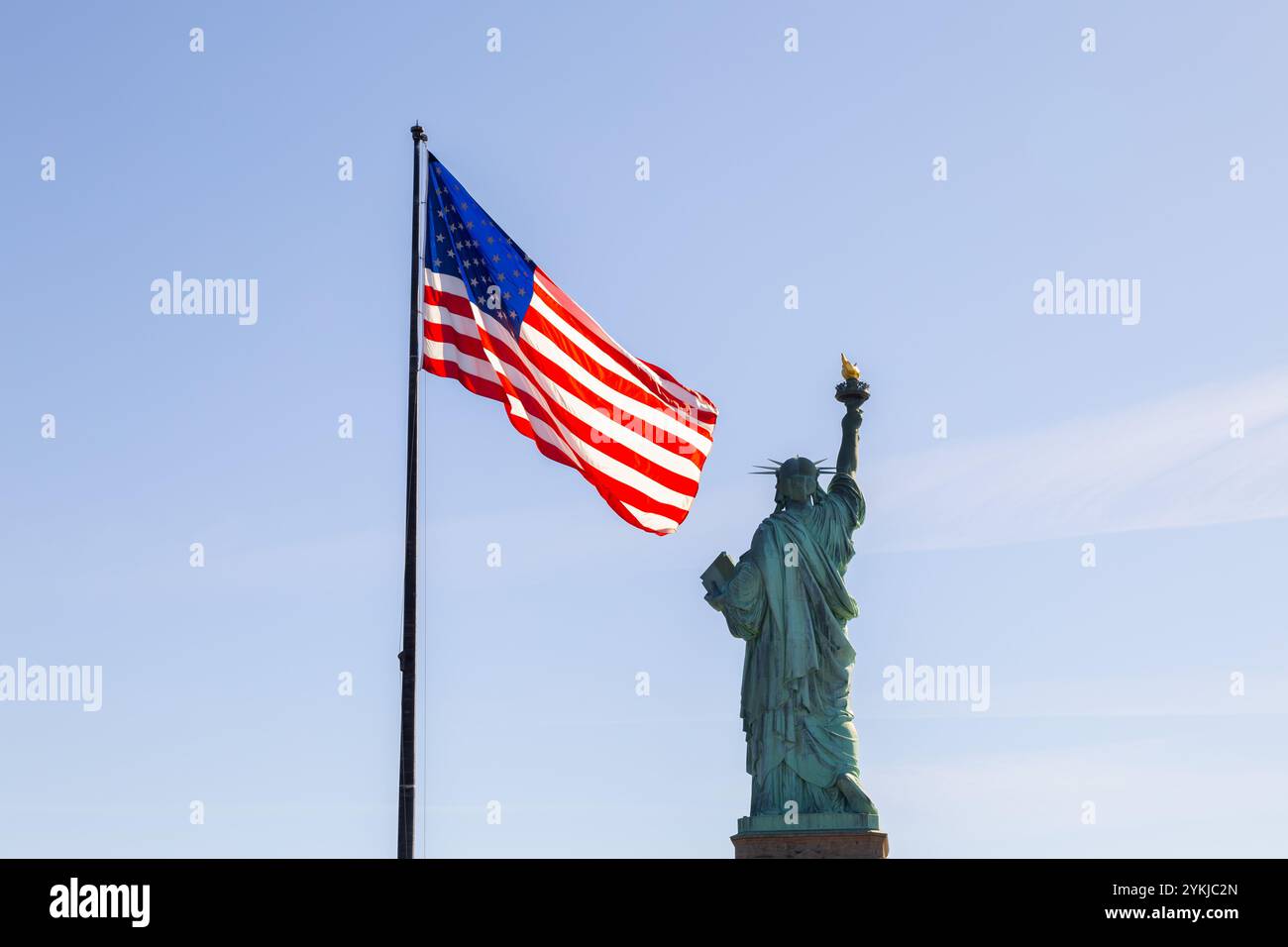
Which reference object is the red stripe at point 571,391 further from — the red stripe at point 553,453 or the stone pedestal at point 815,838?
the stone pedestal at point 815,838

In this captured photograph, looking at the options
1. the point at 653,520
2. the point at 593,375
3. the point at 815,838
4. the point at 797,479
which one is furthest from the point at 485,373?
the point at 815,838

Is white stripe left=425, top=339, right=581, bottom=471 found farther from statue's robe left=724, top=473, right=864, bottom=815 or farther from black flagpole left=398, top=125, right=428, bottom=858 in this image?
statue's robe left=724, top=473, right=864, bottom=815

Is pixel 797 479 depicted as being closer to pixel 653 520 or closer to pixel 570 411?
pixel 653 520

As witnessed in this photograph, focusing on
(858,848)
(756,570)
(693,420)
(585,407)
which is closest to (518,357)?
(585,407)

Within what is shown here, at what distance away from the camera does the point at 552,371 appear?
29094 mm

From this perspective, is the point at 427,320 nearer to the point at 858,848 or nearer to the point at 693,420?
the point at 693,420

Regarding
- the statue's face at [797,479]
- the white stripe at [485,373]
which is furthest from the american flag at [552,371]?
the statue's face at [797,479]

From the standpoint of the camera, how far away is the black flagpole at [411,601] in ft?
78.5

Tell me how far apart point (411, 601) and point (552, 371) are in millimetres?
5350

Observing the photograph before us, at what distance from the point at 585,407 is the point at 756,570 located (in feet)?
15.2

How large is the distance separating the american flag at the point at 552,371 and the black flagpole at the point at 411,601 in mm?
961

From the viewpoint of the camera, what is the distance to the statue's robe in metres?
32.0

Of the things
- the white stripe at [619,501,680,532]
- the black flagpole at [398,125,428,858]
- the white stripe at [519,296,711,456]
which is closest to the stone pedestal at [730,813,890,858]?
the white stripe at [619,501,680,532]

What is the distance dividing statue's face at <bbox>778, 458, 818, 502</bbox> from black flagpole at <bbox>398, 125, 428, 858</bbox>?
27.3 ft
